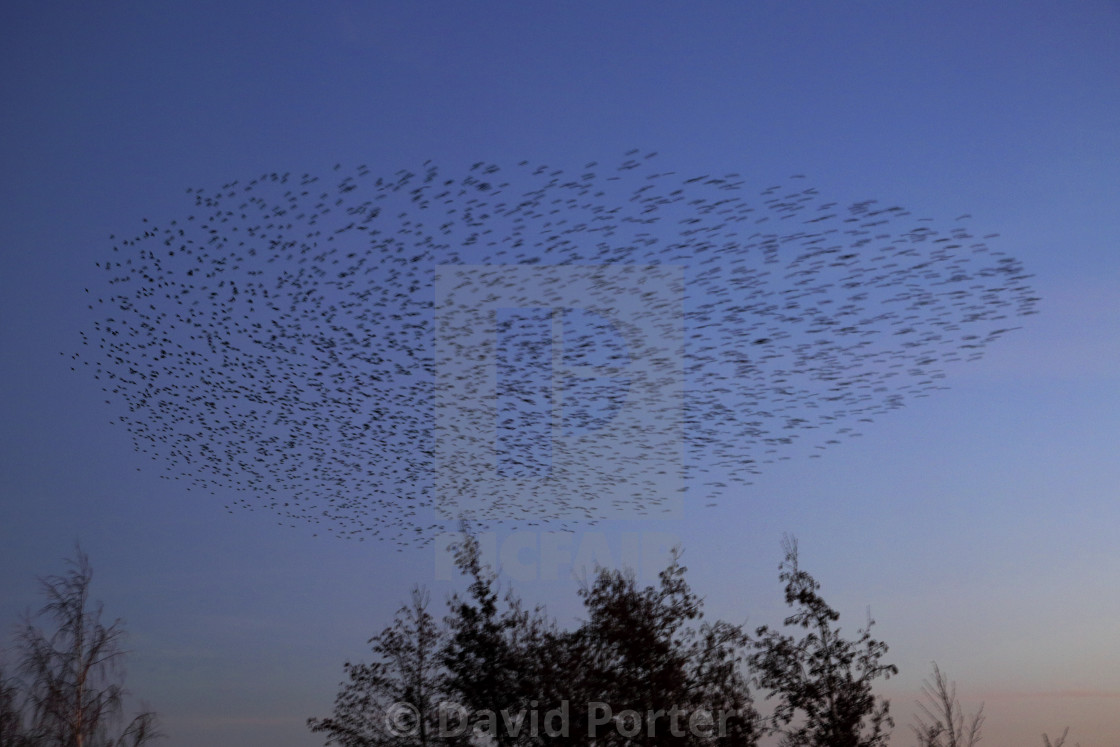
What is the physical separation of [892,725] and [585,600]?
310 inches

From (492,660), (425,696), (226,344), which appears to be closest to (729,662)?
(492,660)

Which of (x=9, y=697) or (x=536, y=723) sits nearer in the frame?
(x=536, y=723)

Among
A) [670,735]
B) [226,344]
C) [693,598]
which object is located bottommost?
[670,735]

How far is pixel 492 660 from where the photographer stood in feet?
85.1

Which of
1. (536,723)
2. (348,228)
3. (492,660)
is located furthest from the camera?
(492,660)

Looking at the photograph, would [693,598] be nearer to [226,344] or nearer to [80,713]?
[226,344]

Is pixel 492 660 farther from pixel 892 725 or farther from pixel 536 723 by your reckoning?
pixel 892 725

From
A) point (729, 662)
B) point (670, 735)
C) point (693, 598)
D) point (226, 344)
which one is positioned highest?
point (226, 344)

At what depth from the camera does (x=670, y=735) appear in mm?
22219

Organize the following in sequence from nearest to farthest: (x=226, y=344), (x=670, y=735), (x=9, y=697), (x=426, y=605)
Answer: (x=226, y=344) → (x=670, y=735) → (x=426, y=605) → (x=9, y=697)

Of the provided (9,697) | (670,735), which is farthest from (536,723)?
(9,697)

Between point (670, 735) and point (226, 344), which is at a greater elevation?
point (226, 344)

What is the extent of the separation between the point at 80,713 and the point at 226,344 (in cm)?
1265

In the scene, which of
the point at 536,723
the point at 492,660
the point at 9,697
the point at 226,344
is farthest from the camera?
the point at 9,697
